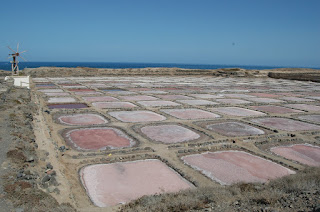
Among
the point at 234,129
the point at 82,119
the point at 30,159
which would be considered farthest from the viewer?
the point at 82,119

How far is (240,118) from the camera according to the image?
1293cm

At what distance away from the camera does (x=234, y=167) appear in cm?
734

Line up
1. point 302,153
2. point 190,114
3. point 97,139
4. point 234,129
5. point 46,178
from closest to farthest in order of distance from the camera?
point 46,178 < point 302,153 < point 97,139 < point 234,129 < point 190,114

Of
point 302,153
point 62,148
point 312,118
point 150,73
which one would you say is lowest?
point 302,153

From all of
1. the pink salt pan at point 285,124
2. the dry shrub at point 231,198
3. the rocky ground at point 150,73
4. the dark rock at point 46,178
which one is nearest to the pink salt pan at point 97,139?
the dark rock at point 46,178

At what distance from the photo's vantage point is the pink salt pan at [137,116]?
477 inches

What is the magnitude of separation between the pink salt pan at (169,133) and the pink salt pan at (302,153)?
273 cm

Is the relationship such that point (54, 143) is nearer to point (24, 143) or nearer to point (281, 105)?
point (24, 143)

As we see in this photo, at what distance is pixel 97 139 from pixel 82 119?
3073 mm

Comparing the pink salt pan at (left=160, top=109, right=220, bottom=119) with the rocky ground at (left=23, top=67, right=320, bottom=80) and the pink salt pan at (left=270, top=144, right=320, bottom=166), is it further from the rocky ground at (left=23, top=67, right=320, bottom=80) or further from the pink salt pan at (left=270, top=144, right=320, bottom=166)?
the rocky ground at (left=23, top=67, right=320, bottom=80)

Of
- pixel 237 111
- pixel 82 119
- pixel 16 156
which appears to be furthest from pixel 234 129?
pixel 16 156

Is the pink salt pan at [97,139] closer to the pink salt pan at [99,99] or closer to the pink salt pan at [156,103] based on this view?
the pink salt pan at [156,103]

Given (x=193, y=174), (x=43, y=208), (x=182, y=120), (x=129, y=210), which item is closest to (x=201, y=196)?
(x=129, y=210)

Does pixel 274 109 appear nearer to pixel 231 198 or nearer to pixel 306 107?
pixel 306 107
